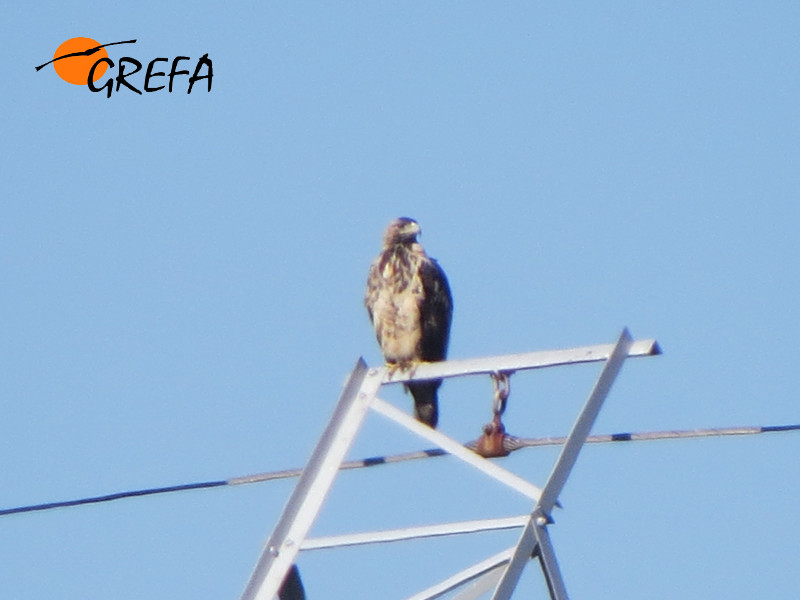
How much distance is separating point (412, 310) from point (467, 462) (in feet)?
12.8

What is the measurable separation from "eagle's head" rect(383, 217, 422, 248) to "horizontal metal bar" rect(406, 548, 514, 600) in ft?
14.8

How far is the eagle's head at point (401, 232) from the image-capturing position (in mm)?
9805

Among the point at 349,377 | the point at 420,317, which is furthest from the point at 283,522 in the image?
the point at 420,317

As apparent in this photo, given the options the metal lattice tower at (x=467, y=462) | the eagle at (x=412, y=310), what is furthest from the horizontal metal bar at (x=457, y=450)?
the eagle at (x=412, y=310)

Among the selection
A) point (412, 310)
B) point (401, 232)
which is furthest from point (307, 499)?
point (401, 232)

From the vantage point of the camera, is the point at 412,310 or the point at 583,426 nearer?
the point at 583,426

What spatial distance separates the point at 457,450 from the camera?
5.56 m

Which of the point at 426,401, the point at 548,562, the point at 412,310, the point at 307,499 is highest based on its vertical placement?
the point at 412,310

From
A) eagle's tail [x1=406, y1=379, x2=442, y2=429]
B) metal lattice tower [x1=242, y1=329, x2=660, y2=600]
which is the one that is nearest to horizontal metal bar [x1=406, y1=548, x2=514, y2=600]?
metal lattice tower [x1=242, y1=329, x2=660, y2=600]

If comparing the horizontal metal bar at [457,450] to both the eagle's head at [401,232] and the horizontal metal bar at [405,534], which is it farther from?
the eagle's head at [401,232]

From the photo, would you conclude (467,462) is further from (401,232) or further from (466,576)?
(401,232)

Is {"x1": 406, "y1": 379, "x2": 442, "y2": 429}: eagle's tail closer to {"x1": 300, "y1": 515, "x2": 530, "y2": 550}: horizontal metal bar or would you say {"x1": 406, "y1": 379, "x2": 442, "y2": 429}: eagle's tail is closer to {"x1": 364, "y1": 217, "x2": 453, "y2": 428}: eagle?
{"x1": 364, "y1": 217, "x2": 453, "y2": 428}: eagle

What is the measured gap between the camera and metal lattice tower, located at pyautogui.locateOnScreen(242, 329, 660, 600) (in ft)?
17.1

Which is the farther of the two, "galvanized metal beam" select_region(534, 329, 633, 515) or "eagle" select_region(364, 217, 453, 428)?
"eagle" select_region(364, 217, 453, 428)
